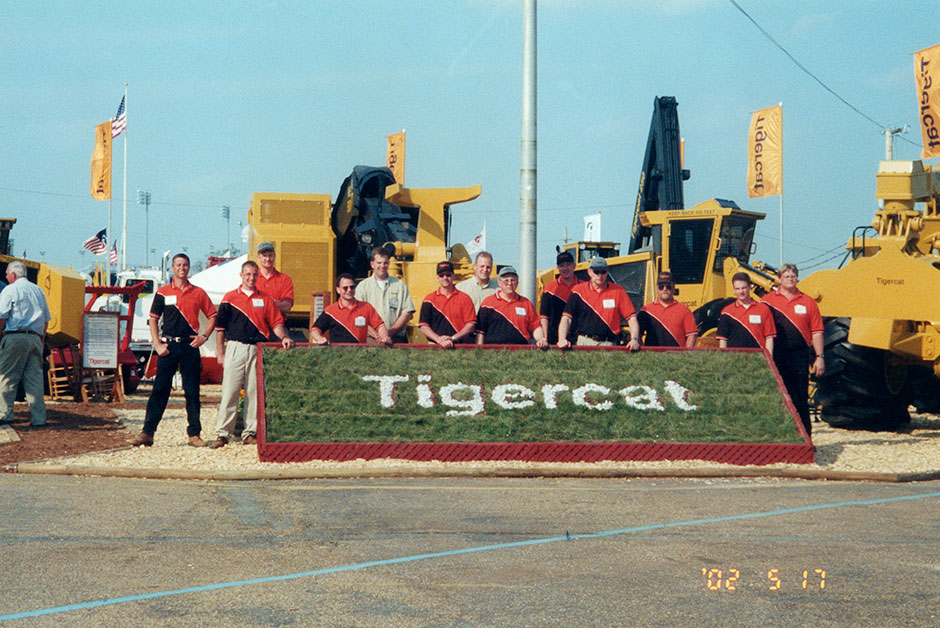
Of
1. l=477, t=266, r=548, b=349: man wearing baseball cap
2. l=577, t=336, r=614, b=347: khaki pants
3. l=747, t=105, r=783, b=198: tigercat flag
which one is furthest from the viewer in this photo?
l=747, t=105, r=783, b=198: tigercat flag

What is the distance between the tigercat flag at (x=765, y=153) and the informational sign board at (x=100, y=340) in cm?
2123

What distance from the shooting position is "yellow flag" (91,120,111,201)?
40969 millimetres

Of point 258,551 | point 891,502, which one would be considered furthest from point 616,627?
point 891,502

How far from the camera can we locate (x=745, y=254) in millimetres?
20516

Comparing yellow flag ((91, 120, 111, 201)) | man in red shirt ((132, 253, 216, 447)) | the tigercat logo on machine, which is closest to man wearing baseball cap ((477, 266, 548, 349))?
man in red shirt ((132, 253, 216, 447))

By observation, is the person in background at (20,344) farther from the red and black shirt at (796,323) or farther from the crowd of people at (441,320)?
the red and black shirt at (796,323)

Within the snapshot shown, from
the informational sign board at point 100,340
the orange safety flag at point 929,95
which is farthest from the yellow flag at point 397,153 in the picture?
the informational sign board at point 100,340

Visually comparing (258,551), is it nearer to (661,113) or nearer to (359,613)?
(359,613)

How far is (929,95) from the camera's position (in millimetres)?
24812

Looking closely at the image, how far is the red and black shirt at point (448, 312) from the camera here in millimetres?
12430

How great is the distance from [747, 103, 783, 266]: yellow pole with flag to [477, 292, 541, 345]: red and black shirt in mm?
23070

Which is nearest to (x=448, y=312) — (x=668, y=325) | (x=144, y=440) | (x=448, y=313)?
(x=448, y=313)

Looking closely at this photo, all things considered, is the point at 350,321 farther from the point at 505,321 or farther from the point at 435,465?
the point at 435,465

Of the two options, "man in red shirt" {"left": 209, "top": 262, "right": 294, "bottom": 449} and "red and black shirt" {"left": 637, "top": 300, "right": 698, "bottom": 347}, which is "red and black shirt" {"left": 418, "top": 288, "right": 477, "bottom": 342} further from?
"red and black shirt" {"left": 637, "top": 300, "right": 698, "bottom": 347}
